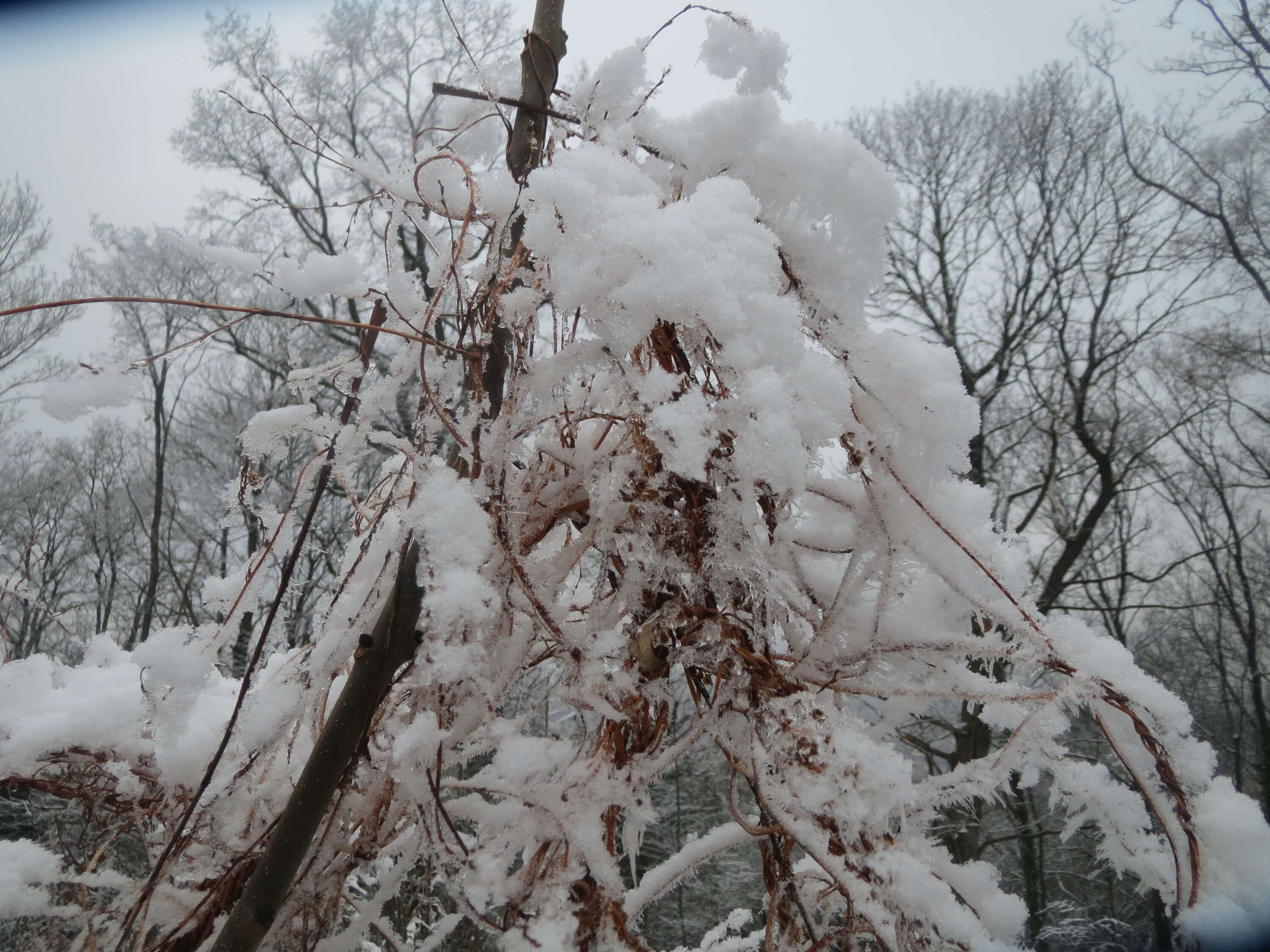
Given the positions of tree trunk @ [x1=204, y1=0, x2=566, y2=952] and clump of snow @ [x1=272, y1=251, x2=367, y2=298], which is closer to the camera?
tree trunk @ [x1=204, y1=0, x2=566, y2=952]

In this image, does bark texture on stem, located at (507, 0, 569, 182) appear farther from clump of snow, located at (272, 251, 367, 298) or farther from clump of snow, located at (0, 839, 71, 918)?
A: clump of snow, located at (0, 839, 71, 918)

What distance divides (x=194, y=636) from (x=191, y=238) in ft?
1.71

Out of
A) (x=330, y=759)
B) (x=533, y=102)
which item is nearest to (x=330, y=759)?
(x=330, y=759)

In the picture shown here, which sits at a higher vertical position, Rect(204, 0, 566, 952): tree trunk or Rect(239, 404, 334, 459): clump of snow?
Rect(239, 404, 334, 459): clump of snow

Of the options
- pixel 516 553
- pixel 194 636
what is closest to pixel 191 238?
pixel 194 636

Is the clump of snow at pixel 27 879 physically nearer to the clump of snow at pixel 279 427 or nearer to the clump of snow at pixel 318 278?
the clump of snow at pixel 279 427

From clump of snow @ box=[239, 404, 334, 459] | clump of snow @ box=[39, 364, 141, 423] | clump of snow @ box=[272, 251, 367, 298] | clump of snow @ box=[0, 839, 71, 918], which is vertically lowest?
clump of snow @ box=[0, 839, 71, 918]

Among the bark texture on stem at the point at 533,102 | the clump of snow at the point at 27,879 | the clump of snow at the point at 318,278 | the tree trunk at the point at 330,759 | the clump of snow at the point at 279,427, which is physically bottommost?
the clump of snow at the point at 27,879

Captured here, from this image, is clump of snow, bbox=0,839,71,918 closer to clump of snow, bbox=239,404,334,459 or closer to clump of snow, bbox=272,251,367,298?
clump of snow, bbox=239,404,334,459

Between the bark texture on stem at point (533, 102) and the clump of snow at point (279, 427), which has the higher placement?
the bark texture on stem at point (533, 102)

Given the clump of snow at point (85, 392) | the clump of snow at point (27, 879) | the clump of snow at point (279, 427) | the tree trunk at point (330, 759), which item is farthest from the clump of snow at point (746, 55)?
the clump of snow at point (27, 879)

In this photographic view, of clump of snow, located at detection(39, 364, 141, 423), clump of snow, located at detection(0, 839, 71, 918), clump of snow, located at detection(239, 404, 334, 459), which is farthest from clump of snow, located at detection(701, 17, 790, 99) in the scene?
clump of snow, located at detection(0, 839, 71, 918)

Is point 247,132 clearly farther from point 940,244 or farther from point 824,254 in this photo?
point 824,254

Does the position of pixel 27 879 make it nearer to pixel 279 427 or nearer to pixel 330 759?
pixel 330 759
